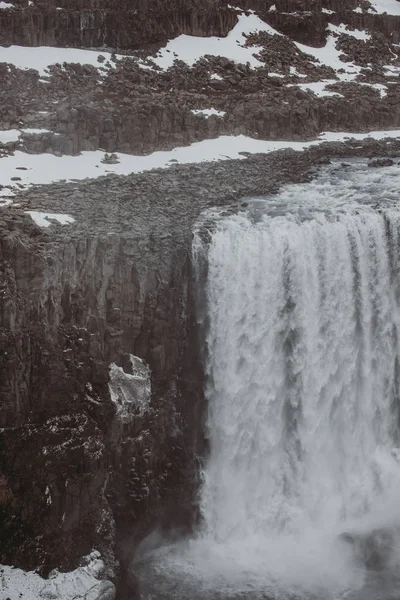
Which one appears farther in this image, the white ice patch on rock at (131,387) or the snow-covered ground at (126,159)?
the snow-covered ground at (126,159)

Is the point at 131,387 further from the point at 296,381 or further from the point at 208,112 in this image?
the point at 208,112

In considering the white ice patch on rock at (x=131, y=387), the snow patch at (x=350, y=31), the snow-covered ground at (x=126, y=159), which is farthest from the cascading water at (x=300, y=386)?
the snow patch at (x=350, y=31)

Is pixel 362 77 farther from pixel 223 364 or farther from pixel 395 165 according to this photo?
pixel 223 364

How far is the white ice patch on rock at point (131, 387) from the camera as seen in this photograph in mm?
18125

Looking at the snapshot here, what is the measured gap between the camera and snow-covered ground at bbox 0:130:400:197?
918 inches

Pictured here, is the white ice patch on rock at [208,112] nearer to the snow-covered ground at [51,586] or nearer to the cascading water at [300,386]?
the cascading water at [300,386]

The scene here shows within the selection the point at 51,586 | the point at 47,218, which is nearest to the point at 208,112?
the point at 47,218

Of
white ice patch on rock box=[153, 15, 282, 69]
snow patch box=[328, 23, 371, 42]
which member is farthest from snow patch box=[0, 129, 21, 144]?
snow patch box=[328, 23, 371, 42]

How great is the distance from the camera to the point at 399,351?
20656 millimetres

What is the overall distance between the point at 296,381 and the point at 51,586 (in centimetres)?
881

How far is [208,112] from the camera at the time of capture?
30.1 m

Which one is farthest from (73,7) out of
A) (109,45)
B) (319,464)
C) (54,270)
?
(319,464)

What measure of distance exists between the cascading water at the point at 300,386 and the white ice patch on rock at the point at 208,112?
1068cm

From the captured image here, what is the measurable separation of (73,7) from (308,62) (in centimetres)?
1347
